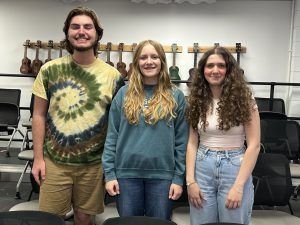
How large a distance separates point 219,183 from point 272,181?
0.96 meters

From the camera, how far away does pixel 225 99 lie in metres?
1.77

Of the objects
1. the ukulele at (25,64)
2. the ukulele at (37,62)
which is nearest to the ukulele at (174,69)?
the ukulele at (37,62)

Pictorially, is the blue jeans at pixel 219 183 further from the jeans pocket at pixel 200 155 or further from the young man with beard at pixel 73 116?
the young man with beard at pixel 73 116

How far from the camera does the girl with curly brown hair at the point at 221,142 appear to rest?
1.74 m

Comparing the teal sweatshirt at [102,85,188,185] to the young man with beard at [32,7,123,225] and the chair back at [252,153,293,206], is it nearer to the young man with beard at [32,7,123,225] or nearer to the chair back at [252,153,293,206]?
the young man with beard at [32,7,123,225]

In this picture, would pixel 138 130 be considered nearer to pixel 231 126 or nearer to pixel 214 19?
pixel 231 126

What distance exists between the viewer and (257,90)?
19.0 ft

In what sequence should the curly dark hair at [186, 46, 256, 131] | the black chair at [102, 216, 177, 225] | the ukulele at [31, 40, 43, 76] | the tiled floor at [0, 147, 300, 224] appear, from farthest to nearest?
the ukulele at [31, 40, 43, 76], the tiled floor at [0, 147, 300, 224], the curly dark hair at [186, 46, 256, 131], the black chair at [102, 216, 177, 225]

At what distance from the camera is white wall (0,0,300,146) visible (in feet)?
18.9

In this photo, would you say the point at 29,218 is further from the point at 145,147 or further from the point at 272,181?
the point at 272,181

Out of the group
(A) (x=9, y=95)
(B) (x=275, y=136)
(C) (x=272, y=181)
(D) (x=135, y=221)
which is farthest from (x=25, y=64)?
(D) (x=135, y=221)

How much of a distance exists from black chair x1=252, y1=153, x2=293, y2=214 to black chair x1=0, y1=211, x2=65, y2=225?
1.54 metres

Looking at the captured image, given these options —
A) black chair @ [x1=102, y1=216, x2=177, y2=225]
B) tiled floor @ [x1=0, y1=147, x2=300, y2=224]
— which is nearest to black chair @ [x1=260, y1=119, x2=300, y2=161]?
tiled floor @ [x1=0, y1=147, x2=300, y2=224]

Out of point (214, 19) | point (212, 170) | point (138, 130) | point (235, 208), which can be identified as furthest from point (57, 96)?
point (214, 19)
